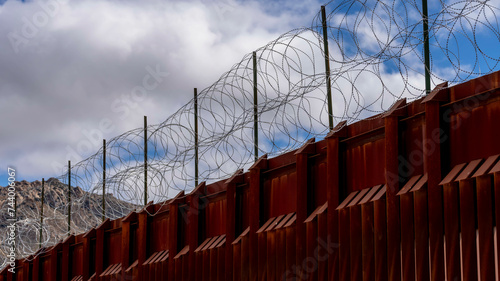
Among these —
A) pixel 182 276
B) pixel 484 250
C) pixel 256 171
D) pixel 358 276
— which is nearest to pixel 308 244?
pixel 358 276

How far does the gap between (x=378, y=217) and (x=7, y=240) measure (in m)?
18.3

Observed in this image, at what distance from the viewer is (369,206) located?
486 inches

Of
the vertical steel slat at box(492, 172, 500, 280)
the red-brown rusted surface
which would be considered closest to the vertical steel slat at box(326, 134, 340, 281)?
the red-brown rusted surface

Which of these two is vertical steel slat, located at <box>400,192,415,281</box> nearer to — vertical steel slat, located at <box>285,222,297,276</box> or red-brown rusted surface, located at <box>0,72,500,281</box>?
red-brown rusted surface, located at <box>0,72,500,281</box>

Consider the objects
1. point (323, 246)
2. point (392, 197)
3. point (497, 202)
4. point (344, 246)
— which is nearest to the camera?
point (497, 202)

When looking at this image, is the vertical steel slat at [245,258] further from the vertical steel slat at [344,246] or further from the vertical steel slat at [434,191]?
the vertical steel slat at [434,191]

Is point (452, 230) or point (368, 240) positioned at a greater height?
point (368, 240)

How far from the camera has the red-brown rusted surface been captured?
1078 cm

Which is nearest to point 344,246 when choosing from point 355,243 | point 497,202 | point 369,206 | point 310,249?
point 355,243

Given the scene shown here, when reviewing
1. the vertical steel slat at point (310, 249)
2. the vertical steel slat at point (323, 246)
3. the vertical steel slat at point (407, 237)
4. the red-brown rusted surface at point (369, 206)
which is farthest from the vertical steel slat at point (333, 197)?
the vertical steel slat at point (407, 237)

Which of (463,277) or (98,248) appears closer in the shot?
(463,277)

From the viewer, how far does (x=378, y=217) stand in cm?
1207

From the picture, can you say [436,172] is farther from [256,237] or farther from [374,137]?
[256,237]

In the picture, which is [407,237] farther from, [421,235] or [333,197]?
[333,197]
